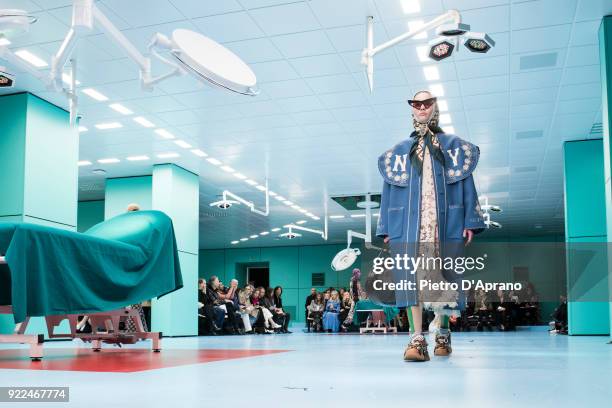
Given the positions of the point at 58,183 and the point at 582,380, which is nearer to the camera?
the point at 582,380

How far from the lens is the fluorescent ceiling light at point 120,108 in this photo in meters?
9.51

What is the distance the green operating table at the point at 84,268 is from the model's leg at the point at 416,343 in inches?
80.2

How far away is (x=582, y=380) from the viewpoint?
2910mm

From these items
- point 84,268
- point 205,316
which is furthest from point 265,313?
point 84,268

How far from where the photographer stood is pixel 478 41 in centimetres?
602

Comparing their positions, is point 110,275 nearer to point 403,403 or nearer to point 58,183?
point 403,403

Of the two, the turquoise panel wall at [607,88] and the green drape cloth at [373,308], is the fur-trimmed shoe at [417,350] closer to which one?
the turquoise panel wall at [607,88]

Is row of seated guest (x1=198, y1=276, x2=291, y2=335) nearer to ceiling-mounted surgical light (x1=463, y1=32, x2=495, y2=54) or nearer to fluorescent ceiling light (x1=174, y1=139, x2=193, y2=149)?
fluorescent ceiling light (x1=174, y1=139, x2=193, y2=149)

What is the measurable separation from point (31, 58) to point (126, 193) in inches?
270

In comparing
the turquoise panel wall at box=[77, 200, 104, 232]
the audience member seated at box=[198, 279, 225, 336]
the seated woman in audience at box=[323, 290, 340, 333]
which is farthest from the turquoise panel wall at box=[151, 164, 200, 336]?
the turquoise panel wall at box=[77, 200, 104, 232]

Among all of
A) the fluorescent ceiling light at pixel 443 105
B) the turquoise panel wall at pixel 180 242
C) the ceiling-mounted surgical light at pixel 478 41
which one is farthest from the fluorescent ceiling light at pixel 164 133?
the ceiling-mounted surgical light at pixel 478 41

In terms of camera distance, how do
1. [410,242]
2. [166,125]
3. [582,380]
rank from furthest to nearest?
[166,125]
[410,242]
[582,380]

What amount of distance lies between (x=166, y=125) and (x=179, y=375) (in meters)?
7.77

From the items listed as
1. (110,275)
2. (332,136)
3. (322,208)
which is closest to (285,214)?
(322,208)
